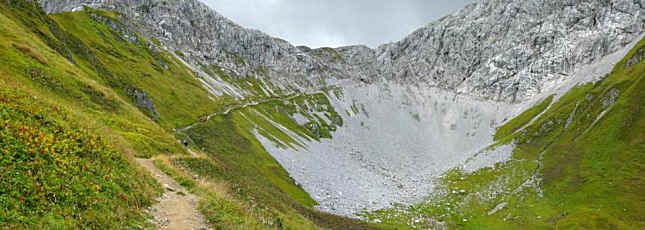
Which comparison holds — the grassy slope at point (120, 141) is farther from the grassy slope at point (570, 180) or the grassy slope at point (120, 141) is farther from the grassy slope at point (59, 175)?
the grassy slope at point (570, 180)

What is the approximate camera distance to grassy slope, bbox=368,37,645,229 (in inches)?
2138

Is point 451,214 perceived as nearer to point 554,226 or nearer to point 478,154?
point 554,226

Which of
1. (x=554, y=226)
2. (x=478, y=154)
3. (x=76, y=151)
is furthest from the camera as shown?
(x=478, y=154)

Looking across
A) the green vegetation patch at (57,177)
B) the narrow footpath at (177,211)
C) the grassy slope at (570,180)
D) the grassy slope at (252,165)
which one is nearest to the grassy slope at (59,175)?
the green vegetation patch at (57,177)

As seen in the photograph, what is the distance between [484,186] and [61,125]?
8687 centimetres

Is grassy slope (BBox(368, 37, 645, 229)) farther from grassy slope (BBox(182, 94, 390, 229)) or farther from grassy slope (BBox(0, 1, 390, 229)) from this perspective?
grassy slope (BBox(0, 1, 390, 229))

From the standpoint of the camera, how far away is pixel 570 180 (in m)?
67.0

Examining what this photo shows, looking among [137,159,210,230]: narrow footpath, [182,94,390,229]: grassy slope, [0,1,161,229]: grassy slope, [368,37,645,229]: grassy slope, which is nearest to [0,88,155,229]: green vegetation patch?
[0,1,161,229]: grassy slope

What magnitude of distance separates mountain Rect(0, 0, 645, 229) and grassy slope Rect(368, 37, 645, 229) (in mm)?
434

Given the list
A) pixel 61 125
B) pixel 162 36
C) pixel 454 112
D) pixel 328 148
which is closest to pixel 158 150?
pixel 61 125

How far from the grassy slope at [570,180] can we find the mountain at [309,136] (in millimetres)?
434

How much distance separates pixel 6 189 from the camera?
30.9 feet

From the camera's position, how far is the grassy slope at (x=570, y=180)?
5431cm

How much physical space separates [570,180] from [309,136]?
79078 mm
